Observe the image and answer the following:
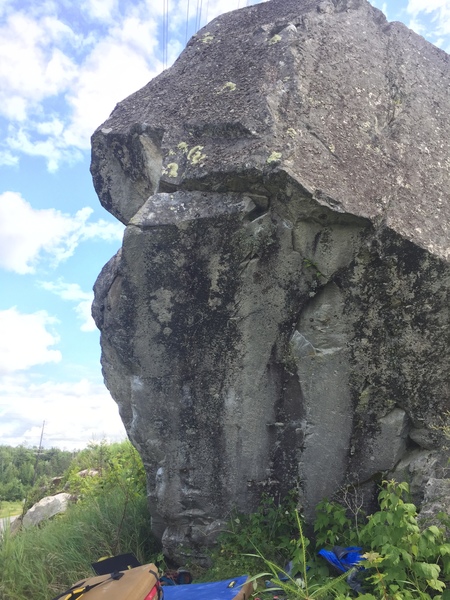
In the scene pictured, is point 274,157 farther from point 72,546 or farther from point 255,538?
point 72,546

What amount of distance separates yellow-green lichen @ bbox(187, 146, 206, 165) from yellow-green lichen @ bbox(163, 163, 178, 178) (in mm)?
126

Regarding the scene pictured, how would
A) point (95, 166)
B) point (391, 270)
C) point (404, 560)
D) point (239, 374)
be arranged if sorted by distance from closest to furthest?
1. point (404, 560)
2. point (391, 270)
3. point (239, 374)
4. point (95, 166)

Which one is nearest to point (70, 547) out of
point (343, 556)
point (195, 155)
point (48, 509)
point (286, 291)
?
point (343, 556)

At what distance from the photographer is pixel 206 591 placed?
3432 millimetres

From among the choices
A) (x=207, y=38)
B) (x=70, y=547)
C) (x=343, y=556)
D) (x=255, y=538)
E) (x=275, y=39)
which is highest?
(x=207, y=38)

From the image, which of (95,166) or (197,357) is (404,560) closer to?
(197,357)

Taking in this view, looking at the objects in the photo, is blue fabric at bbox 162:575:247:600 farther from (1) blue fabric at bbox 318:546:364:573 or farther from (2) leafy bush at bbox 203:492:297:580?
(1) blue fabric at bbox 318:546:364:573

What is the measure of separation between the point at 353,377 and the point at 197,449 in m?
1.33

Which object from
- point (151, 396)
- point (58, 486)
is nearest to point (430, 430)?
point (151, 396)

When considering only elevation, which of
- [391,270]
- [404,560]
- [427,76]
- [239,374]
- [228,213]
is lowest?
[404,560]

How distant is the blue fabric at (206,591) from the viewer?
3.32 m

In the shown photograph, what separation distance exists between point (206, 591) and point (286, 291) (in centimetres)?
211

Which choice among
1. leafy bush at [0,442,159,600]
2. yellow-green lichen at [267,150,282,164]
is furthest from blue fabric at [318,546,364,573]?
yellow-green lichen at [267,150,282,164]

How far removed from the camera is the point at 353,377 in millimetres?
3812
